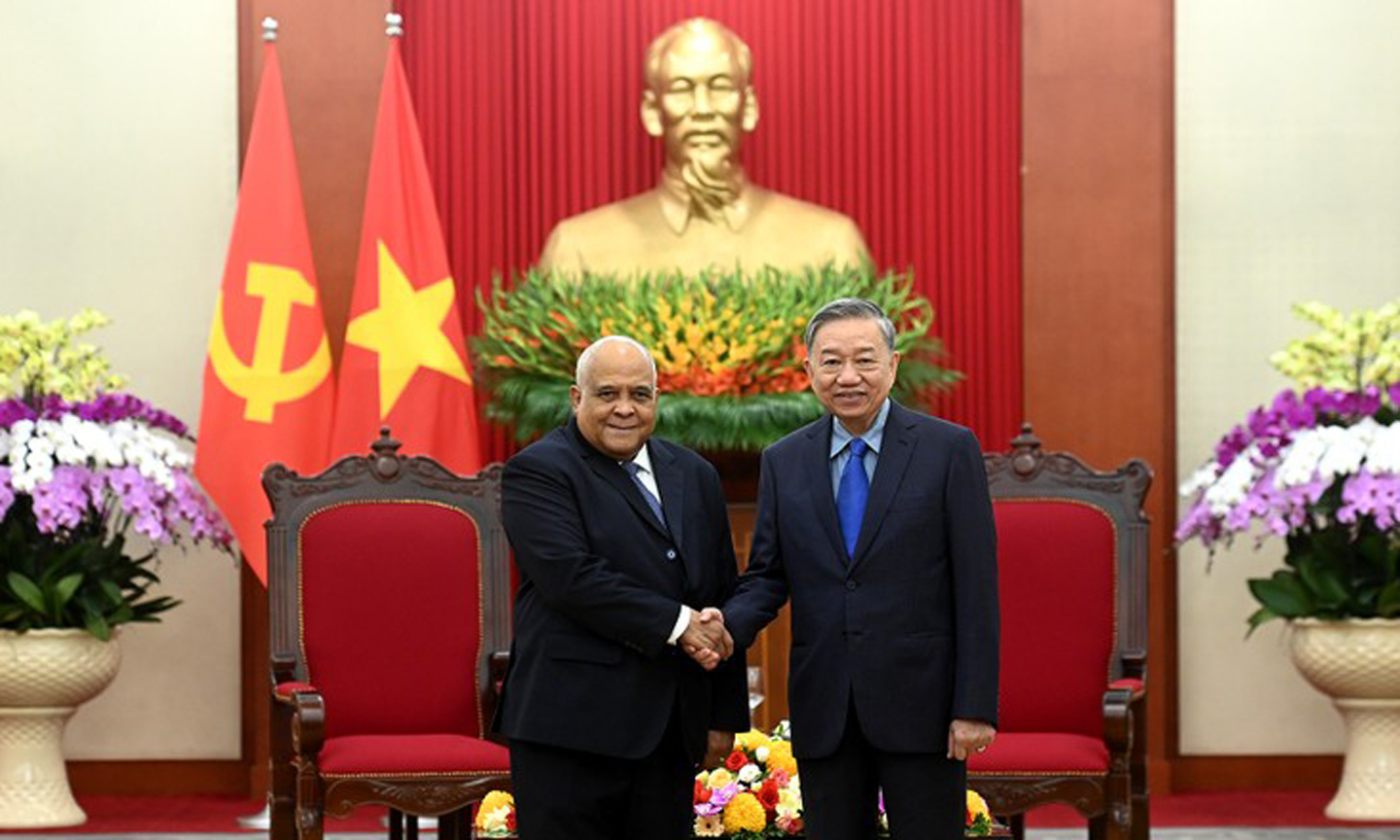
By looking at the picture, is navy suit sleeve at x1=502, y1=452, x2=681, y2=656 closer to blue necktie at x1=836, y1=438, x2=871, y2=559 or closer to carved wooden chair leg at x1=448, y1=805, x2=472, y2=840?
blue necktie at x1=836, y1=438, x2=871, y2=559

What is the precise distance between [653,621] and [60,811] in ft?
12.1

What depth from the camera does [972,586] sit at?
3559 millimetres

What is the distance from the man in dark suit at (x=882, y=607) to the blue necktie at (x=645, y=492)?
200mm

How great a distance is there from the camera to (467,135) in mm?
7570

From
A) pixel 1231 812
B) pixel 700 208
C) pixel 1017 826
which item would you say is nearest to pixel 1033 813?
pixel 1231 812

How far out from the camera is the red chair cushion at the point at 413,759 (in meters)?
5.04

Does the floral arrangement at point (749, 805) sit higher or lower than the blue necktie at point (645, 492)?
lower

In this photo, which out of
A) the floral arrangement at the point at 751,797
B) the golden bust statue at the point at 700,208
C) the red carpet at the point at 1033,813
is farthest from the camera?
the golden bust statue at the point at 700,208

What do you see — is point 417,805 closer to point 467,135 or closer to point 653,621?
point 653,621

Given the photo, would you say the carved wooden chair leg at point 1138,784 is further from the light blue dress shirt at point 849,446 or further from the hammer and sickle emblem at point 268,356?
the hammer and sickle emblem at point 268,356

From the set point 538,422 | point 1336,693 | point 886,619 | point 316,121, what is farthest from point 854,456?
point 316,121

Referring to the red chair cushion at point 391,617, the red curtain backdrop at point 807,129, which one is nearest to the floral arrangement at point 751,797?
the red chair cushion at point 391,617

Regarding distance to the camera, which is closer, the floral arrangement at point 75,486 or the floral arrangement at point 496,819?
the floral arrangement at point 496,819

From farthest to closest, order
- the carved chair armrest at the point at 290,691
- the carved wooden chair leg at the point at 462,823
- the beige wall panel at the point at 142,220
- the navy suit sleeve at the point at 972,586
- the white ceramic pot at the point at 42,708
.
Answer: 1. the beige wall panel at the point at 142,220
2. the white ceramic pot at the point at 42,708
3. the carved wooden chair leg at the point at 462,823
4. the carved chair armrest at the point at 290,691
5. the navy suit sleeve at the point at 972,586
